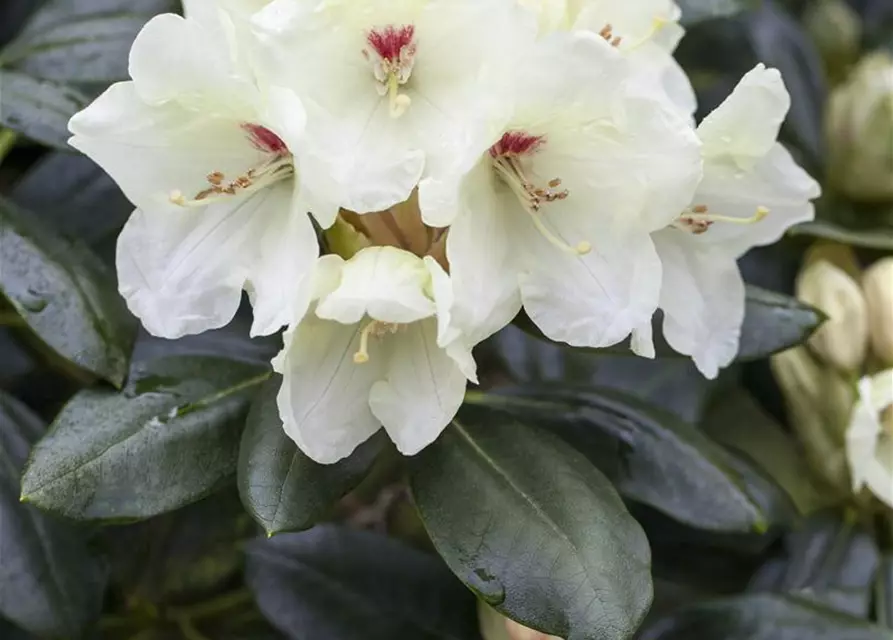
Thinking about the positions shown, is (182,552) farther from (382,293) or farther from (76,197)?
(382,293)

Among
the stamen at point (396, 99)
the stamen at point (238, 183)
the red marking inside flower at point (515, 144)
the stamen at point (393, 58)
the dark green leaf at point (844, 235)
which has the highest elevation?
the stamen at point (393, 58)

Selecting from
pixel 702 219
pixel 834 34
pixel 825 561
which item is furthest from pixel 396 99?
pixel 834 34

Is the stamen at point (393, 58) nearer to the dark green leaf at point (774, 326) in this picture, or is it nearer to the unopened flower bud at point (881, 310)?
the dark green leaf at point (774, 326)

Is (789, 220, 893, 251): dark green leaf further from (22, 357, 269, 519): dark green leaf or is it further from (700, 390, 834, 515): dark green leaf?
(22, 357, 269, 519): dark green leaf

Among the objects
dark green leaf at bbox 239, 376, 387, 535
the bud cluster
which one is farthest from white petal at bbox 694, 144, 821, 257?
dark green leaf at bbox 239, 376, 387, 535

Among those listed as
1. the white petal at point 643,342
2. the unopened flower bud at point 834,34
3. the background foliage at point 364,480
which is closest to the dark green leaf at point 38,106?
the background foliage at point 364,480

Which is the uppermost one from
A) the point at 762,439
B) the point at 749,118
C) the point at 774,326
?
the point at 749,118

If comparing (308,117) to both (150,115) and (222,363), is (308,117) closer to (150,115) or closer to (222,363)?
(150,115)
